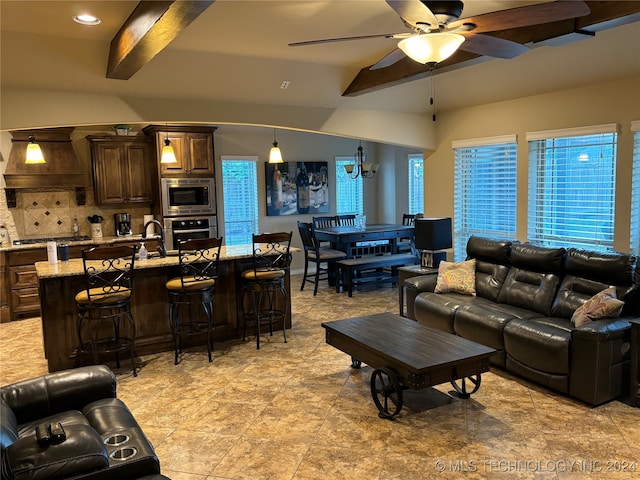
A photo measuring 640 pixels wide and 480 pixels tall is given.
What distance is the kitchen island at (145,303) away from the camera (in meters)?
4.35

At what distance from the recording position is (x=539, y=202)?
19.0 feet

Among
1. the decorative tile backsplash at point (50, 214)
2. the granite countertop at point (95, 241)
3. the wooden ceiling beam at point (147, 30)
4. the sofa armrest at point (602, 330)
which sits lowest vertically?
the sofa armrest at point (602, 330)

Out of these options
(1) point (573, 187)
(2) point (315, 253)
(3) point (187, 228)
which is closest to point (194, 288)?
(3) point (187, 228)

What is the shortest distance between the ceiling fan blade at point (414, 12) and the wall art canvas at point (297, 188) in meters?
5.83

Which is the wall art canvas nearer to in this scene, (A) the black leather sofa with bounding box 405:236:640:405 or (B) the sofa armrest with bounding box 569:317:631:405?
(A) the black leather sofa with bounding box 405:236:640:405

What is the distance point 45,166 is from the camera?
663 cm

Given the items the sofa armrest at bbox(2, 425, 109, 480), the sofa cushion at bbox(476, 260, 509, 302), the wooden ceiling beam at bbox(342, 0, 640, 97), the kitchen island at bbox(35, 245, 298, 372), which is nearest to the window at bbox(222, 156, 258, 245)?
the kitchen island at bbox(35, 245, 298, 372)

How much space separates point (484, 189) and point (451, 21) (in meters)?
4.02

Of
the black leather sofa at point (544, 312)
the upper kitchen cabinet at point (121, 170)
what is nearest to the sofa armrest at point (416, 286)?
the black leather sofa at point (544, 312)

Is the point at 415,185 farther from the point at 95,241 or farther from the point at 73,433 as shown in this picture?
the point at 73,433

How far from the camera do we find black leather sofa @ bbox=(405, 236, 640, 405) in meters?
3.43

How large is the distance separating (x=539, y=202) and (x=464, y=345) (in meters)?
3.03

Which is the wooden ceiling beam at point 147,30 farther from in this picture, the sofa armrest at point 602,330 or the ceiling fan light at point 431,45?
the sofa armrest at point 602,330

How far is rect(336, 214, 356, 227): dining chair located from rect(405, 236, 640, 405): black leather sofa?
3.15 metres
